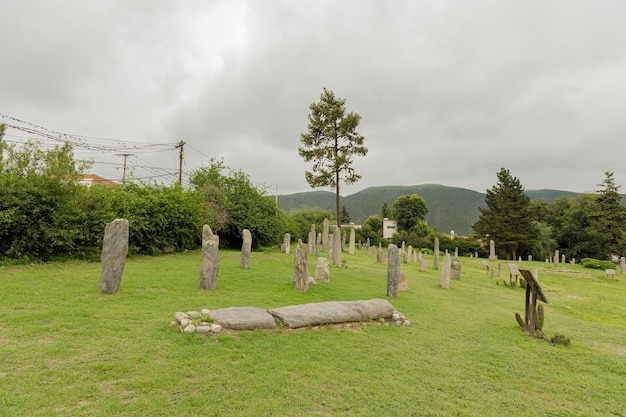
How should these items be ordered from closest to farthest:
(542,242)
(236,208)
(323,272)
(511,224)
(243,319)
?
(243,319)
(323,272)
(236,208)
(511,224)
(542,242)

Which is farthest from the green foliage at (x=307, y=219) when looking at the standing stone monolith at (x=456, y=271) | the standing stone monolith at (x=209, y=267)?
the standing stone monolith at (x=209, y=267)

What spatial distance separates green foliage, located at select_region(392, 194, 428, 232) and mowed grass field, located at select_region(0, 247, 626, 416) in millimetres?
56553

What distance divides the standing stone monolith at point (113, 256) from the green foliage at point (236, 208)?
615 inches

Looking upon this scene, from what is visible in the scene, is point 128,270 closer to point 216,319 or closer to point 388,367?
point 216,319

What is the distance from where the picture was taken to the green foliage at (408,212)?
65625 mm

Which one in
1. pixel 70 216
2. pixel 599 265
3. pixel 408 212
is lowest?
pixel 599 265

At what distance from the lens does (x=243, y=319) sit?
679 centimetres

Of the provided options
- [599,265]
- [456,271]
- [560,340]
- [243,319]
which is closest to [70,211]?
[243,319]

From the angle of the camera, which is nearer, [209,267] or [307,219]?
[209,267]

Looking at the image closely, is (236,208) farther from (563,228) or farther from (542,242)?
(563,228)

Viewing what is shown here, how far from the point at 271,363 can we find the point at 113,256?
625 cm

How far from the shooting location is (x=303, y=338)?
664 cm

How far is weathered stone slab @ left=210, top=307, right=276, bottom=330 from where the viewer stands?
21.8 ft

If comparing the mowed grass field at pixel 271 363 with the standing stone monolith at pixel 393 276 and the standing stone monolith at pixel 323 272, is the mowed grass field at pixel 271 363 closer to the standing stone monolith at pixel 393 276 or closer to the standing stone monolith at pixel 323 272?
the standing stone monolith at pixel 393 276
